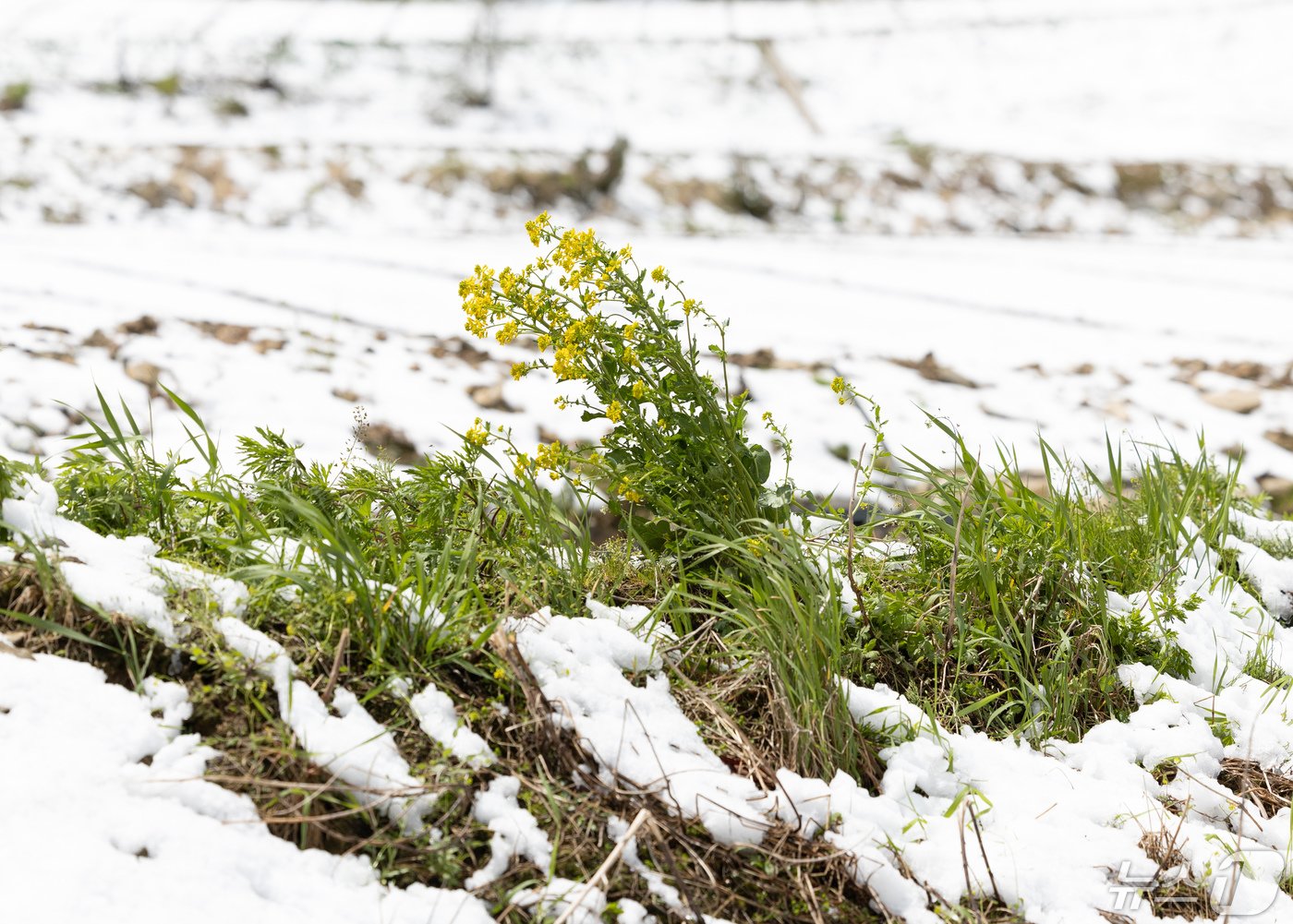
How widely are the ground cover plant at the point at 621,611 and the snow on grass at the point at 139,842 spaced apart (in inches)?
2.0

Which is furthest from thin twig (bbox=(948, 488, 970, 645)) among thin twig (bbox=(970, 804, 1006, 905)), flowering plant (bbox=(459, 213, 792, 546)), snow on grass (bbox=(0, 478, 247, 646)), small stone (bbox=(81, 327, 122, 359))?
small stone (bbox=(81, 327, 122, 359))

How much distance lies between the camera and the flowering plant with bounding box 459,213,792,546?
2059 millimetres

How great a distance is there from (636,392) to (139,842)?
1214 mm

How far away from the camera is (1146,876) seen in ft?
5.69

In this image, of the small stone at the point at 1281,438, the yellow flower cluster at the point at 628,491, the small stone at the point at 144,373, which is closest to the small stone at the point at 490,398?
the small stone at the point at 144,373

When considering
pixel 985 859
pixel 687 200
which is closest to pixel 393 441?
pixel 985 859

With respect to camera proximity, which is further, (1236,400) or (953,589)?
(1236,400)

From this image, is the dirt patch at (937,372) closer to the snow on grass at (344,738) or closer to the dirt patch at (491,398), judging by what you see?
the dirt patch at (491,398)

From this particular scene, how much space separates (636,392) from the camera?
2098 millimetres

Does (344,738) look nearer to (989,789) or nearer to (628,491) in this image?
(628,491)

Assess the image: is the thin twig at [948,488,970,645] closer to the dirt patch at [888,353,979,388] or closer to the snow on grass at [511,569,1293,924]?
the snow on grass at [511,569,1293,924]

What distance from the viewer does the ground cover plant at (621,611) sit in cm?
164

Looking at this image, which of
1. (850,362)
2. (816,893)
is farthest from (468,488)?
(850,362)

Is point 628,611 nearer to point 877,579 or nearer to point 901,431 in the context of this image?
point 877,579
